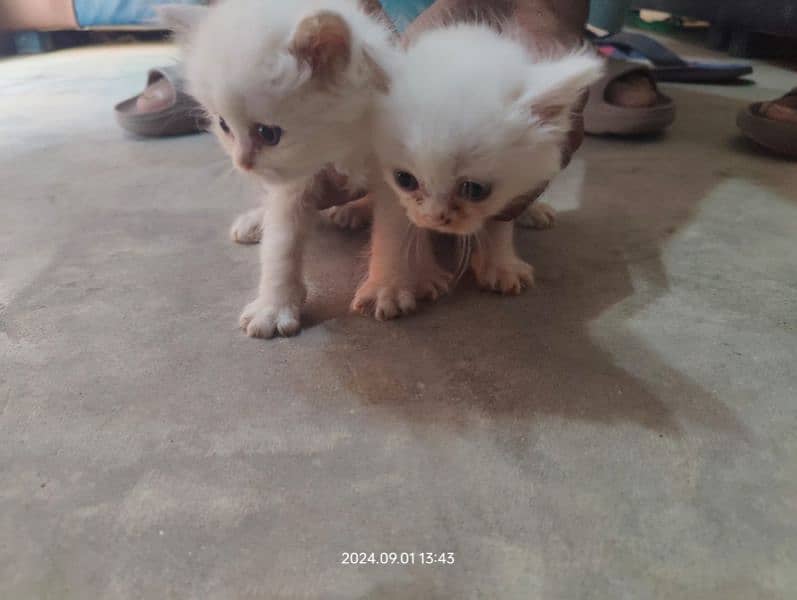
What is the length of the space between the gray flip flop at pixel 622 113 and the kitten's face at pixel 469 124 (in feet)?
4.45

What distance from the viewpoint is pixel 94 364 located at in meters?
1.01

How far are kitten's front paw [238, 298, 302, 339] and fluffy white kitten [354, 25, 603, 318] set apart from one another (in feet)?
0.90

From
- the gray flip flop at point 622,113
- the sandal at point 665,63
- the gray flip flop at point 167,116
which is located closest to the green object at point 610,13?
the sandal at point 665,63

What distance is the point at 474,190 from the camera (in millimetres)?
967

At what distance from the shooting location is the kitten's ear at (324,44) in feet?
2.75

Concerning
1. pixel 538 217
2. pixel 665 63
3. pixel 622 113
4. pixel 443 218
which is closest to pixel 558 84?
pixel 443 218

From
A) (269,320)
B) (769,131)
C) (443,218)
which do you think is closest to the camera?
(443,218)

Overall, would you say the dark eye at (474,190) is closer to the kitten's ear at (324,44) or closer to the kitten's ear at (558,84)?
the kitten's ear at (558,84)

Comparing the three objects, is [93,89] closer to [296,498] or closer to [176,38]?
[176,38]

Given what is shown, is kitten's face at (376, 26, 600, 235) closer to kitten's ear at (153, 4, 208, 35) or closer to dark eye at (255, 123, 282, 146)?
dark eye at (255, 123, 282, 146)

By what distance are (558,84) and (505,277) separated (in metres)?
0.44

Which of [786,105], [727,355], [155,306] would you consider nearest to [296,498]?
[155,306]

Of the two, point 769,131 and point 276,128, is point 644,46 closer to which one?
point 769,131

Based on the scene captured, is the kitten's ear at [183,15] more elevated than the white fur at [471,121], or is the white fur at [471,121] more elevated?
the kitten's ear at [183,15]
